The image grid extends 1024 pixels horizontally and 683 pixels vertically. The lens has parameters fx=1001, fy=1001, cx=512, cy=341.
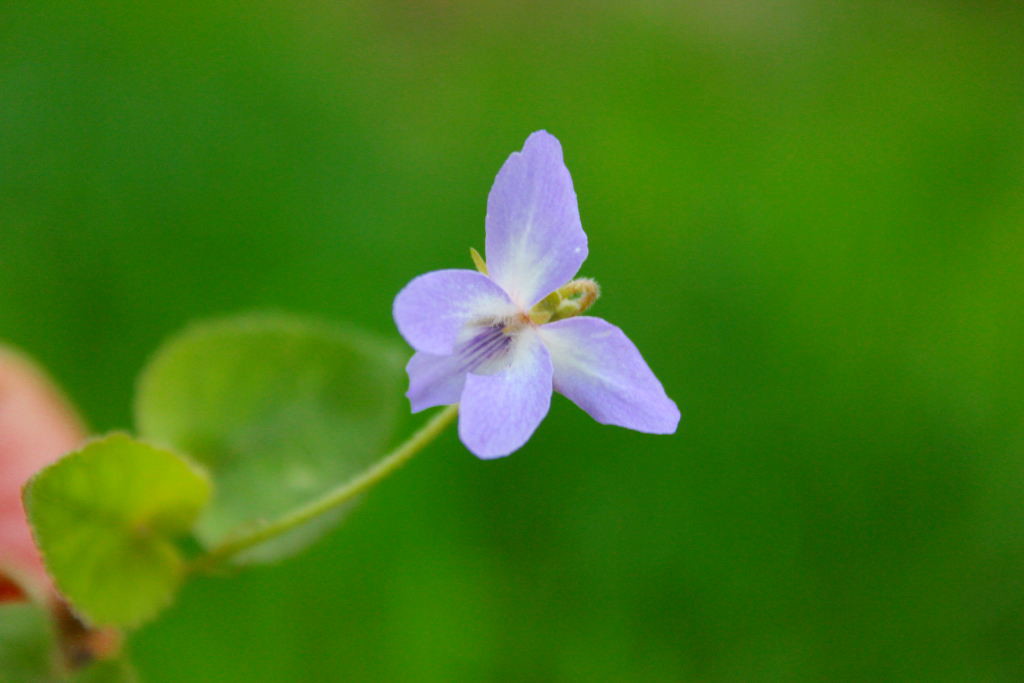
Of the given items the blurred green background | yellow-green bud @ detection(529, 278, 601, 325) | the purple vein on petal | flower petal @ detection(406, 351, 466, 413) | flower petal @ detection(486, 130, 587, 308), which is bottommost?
the blurred green background

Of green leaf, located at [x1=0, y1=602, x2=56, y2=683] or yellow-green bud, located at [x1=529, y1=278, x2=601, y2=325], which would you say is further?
green leaf, located at [x1=0, y1=602, x2=56, y2=683]

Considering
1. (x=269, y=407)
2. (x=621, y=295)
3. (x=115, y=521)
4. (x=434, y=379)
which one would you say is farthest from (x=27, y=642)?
(x=621, y=295)

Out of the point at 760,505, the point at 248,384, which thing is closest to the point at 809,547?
the point at 760,505

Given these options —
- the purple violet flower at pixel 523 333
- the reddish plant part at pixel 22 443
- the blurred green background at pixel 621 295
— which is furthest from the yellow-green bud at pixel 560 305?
the blurred green background at pixel 621 295

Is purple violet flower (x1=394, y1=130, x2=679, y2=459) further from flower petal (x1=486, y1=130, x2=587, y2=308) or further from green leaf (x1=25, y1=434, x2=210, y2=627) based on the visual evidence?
green leaf (x1=25, y1=434, x2=210, y2=627)

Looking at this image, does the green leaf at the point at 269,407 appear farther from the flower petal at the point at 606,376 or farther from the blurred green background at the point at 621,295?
the blurred green background at the point at 621,295

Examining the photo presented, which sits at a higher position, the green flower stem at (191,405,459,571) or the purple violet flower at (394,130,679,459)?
the purple violet flower at (394,130,679,459)

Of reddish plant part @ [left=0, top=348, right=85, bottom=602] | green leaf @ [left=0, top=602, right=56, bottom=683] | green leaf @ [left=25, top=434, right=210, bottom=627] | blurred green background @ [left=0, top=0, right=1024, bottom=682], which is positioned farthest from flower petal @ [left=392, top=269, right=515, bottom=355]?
blurred green background @ [left=0, top=0, right=1024, bottom=682]
